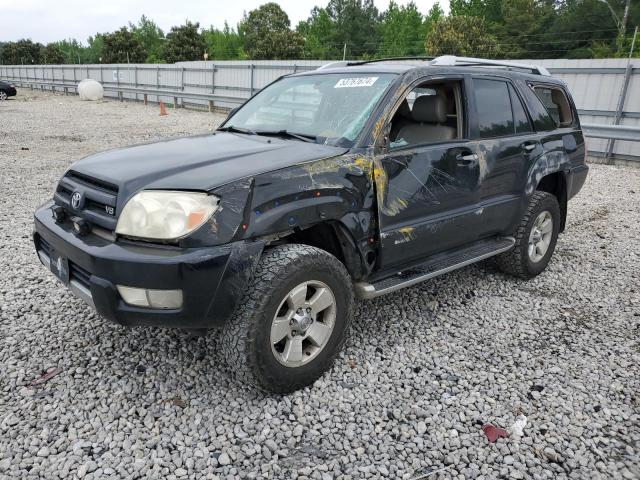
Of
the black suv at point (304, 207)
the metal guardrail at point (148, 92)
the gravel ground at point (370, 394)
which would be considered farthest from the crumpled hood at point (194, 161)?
the metal guardrail at point (148, 92)

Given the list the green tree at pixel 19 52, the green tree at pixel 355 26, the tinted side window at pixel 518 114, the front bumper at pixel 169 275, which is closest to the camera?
the front bumper at pixel 169 275

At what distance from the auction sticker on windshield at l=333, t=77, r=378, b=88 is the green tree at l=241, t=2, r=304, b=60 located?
4953 centimetres

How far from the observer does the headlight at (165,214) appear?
2471 mm

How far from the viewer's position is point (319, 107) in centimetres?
354

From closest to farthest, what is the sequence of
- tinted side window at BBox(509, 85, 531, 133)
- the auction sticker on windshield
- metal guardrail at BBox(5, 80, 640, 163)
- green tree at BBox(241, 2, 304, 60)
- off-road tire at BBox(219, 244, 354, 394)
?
off-road tire at BBox(219, 244, 354, 394)
the auction sticker on windshield
tinted side window at BBox(509, 85, 531, 133)
metal guardrail at BBox(5, 80, 640, 163)
green tree at BBox(241, 2, 304, 60)

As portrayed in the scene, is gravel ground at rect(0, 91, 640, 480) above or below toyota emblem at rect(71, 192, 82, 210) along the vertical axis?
below

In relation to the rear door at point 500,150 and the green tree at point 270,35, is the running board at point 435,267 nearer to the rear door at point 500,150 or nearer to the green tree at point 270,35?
the rear door at point 500,150

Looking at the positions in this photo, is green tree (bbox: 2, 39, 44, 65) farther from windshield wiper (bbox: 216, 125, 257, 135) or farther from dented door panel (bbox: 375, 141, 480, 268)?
dented door panel (bbox: 375, 141, 480, 268)

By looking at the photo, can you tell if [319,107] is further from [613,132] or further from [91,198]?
[613,132]

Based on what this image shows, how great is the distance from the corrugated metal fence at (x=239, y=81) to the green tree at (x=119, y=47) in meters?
16.7

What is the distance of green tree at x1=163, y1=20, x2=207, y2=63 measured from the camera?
56.5m

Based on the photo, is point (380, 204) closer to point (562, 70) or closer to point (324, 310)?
point (324, 310)

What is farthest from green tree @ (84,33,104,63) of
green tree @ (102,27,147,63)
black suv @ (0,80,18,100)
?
black suv @ (0,80,18,100)

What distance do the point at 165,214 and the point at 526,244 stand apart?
3187 millimetres
